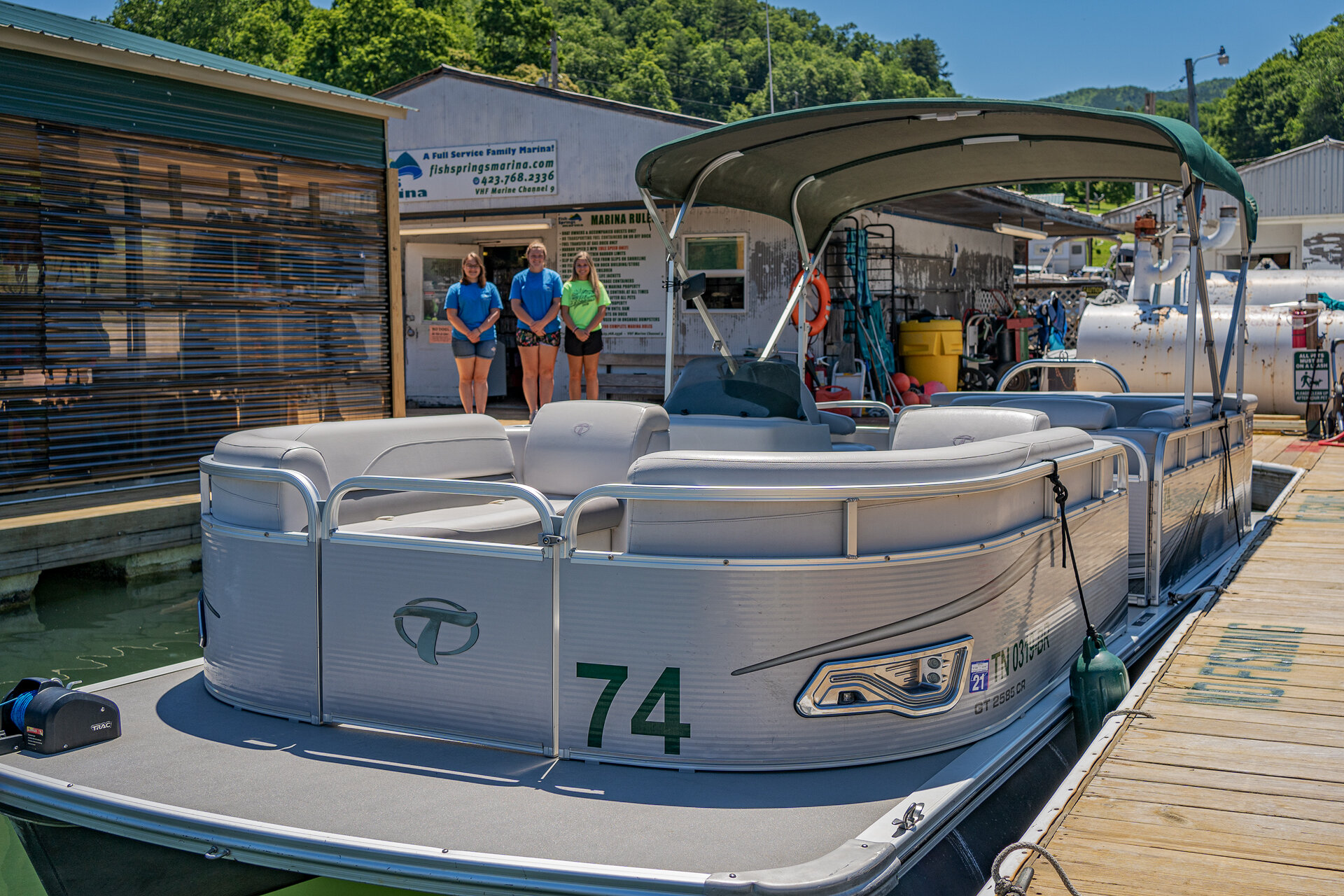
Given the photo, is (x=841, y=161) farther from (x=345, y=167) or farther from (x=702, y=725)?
(x=345, y=167)

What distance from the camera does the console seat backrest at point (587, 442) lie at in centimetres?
484

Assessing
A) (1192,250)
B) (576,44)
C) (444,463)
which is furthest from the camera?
(576,44)

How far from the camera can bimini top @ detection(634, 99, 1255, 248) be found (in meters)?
5.12

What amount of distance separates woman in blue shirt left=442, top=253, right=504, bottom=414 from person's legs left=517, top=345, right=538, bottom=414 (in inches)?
13.2

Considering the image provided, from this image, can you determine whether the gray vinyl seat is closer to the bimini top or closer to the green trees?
the bimini top

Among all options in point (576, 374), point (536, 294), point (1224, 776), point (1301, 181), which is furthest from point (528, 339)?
point (1301, 181)

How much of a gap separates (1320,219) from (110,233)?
33126 mm

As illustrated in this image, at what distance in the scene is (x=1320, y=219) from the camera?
32.0 m

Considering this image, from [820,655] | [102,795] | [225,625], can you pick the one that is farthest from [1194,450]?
[102,795]

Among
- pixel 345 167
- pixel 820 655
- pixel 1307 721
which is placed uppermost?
pixel 345 167

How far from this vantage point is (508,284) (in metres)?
18.5

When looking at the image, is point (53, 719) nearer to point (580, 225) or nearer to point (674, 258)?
point (674, 258)

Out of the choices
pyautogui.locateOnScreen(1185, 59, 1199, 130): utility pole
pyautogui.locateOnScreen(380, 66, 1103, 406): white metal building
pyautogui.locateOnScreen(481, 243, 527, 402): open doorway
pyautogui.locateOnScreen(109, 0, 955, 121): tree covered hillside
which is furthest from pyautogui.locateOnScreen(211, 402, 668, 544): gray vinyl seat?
pyautogui.locateOnScreen(109, 0, 955, 121): tree covered hillside

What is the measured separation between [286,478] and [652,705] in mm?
1361
